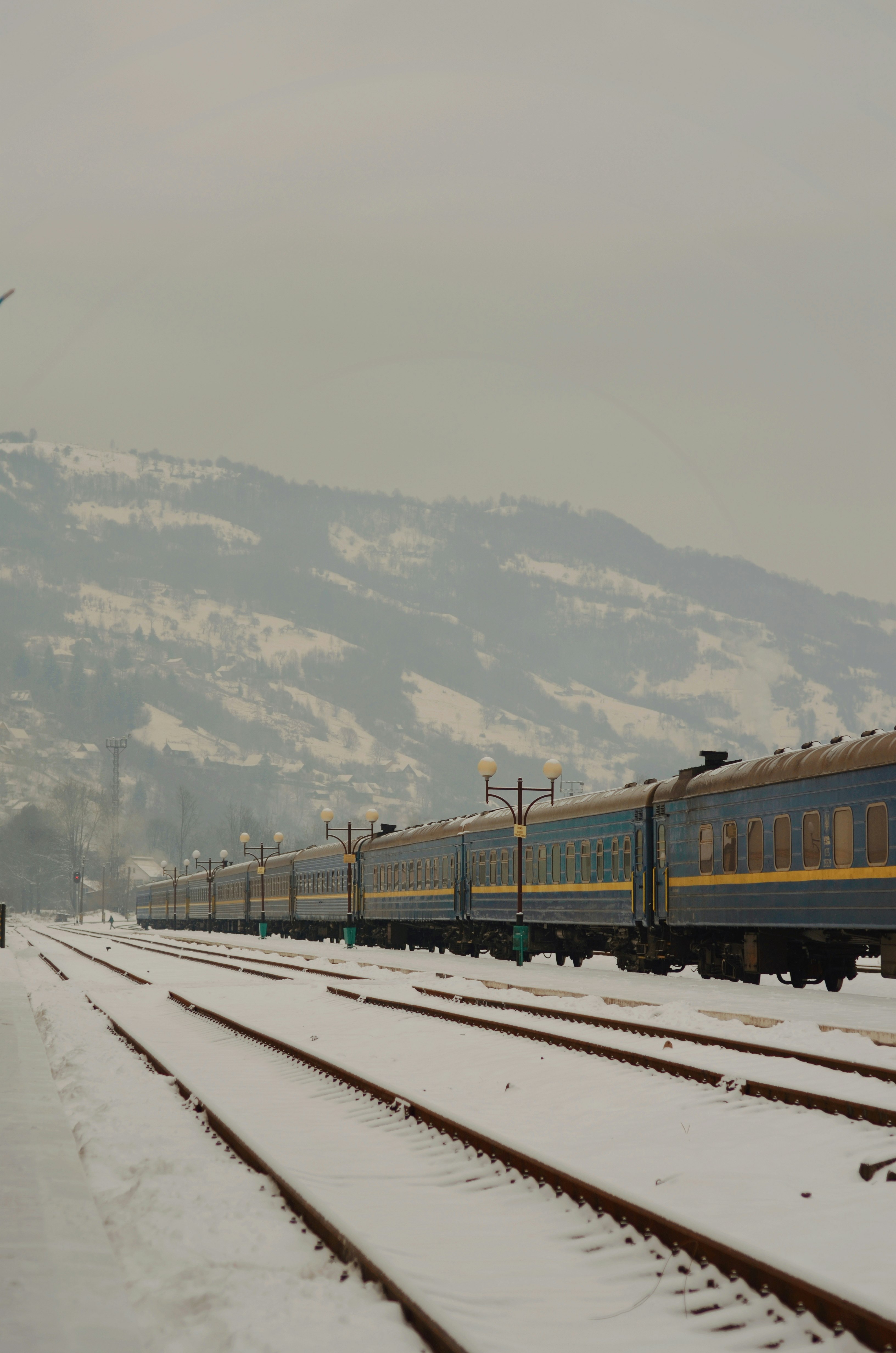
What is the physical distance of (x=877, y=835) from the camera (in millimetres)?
21172

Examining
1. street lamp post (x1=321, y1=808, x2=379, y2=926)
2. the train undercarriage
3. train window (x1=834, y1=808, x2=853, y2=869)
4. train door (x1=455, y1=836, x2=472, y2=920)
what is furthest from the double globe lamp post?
street lamp post (x1=321, y1=808, x2=379, y2=926)

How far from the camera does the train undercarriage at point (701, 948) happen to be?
79.0 ft

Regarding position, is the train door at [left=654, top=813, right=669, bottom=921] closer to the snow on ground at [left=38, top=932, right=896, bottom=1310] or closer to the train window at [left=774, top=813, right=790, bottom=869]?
the snow on ground at [left=38, top=932, right=896, bottom=1310]

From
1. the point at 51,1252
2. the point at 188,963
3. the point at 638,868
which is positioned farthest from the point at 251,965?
the point at 51,1252

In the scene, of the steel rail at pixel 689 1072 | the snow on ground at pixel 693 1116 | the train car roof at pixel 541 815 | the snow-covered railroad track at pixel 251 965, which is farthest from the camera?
the snow-covered railroad track at pixel 251 965

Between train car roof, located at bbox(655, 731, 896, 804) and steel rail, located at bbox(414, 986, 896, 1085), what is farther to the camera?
train car roof, located at bbox(655, 731, 896, 804)

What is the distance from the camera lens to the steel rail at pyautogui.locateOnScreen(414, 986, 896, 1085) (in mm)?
13484

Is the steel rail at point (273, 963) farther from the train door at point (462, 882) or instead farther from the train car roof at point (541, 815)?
the train car roof at point (541, 815)

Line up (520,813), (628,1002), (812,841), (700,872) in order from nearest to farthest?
1. (628,1002)
2. (812,841)
3. (700,872)
4. (520,813)

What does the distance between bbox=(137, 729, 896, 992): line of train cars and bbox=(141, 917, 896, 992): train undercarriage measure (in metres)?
0.04

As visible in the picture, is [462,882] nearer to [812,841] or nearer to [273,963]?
[273,963]

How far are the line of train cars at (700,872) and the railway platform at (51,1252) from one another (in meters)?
13.1

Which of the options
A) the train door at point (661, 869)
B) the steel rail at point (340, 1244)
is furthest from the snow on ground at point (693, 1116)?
the train door at point (661, 869)

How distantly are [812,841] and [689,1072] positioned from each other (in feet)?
33.3
